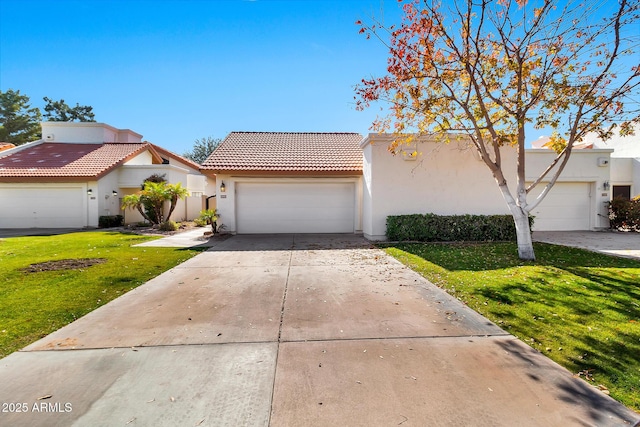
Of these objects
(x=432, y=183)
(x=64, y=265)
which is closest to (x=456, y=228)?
(x=432, y=183)

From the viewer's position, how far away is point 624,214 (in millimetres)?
12930

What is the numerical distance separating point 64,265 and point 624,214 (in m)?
19.6

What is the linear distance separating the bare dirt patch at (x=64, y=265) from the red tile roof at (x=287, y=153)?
591 centimetres

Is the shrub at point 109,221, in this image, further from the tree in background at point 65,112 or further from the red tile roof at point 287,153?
the tree in background at point 65,112

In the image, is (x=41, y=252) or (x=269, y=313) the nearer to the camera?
(x=269, y=313)

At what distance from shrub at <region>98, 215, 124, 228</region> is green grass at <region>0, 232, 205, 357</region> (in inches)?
245

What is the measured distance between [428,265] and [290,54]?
7685 millimetres

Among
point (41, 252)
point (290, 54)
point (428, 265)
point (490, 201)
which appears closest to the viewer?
point (428, 265)

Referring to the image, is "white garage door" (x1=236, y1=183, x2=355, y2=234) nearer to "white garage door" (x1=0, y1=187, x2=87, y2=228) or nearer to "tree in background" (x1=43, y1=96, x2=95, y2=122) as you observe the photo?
"white garage door" (x1=0, y1=187, x2=87, y2=228)

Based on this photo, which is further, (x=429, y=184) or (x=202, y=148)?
(x=202, y=148)

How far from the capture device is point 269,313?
4.29 meters

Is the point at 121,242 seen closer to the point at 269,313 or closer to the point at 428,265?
the point at 269,313

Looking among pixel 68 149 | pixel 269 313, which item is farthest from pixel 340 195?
pixel 68 149

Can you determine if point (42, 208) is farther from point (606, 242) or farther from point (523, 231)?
point (606, 242)
